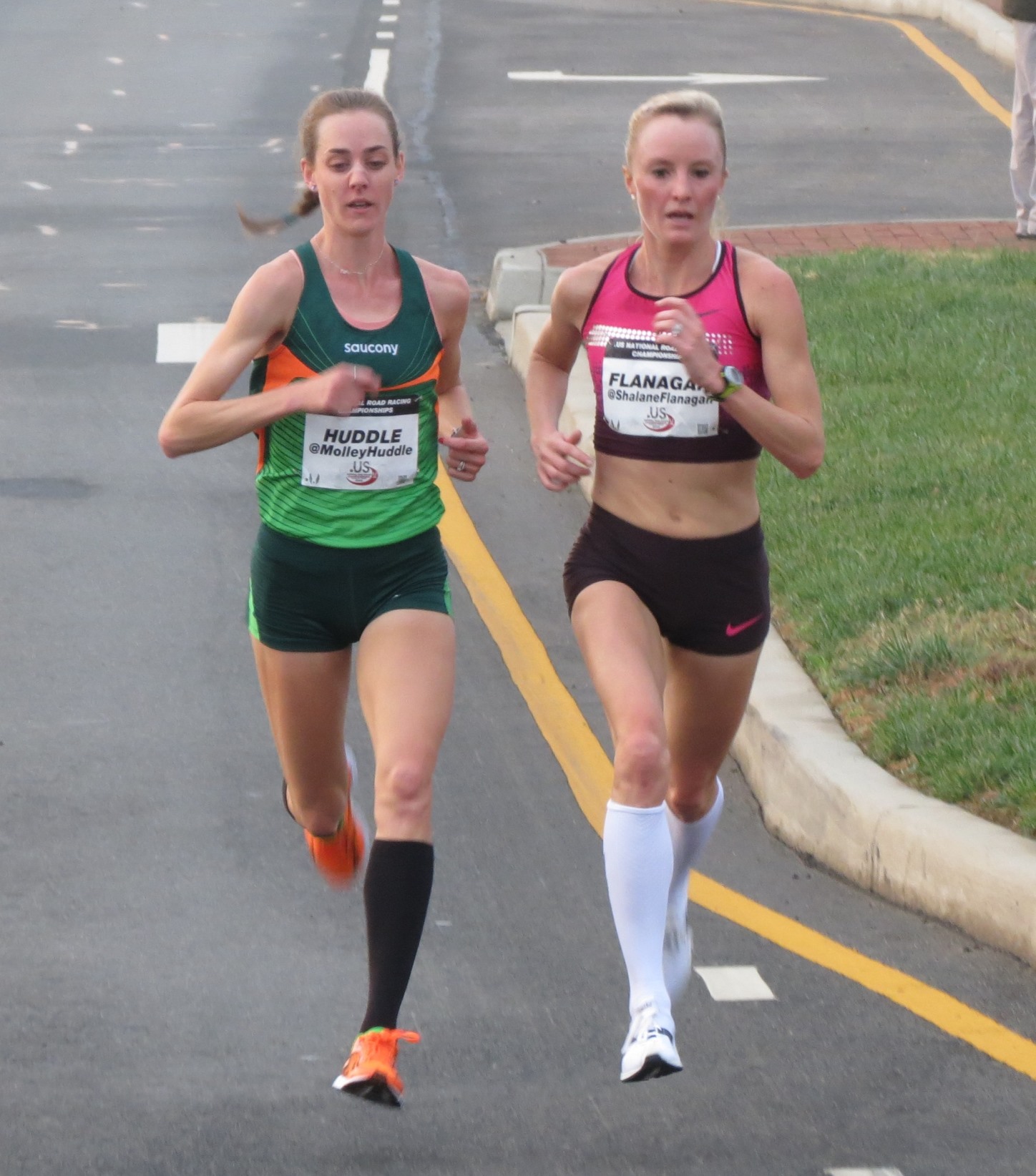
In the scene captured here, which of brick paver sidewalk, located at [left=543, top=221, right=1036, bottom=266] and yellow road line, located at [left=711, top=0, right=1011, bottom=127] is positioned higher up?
brick paver sidewalk, located at [left=543, top=221, right=1036, bottom=266]

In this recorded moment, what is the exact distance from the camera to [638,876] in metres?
4.82

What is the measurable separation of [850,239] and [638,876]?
10888 mm

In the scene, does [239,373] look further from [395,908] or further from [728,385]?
[395,908]

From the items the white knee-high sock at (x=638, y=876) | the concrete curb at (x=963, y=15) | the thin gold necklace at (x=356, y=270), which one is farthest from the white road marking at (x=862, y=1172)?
the concrete curb at (x=963, y=15)

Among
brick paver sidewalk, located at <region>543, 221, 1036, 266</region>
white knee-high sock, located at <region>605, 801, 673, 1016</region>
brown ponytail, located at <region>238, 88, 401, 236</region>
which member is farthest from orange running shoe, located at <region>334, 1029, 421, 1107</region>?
brick paver sidewalk, located at <region>543, 221, 1036, 266</region>

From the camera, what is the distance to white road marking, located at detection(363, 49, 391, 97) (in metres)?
22.9

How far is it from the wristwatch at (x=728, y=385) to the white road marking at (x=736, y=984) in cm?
165

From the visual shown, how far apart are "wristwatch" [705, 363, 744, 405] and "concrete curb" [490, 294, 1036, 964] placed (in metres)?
1.72

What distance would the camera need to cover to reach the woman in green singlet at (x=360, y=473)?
4.71 m

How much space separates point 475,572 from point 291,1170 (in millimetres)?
4684

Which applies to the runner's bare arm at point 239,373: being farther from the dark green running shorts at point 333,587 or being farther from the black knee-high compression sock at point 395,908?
the black knee-high compression sock at point 395,908

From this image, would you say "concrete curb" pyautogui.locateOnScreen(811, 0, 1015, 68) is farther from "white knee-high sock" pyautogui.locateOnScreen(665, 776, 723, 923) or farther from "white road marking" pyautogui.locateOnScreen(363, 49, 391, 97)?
"white knee-high sock" pyautogui.locateOnScreen(665, 776, 723, 923)

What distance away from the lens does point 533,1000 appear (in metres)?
5.38

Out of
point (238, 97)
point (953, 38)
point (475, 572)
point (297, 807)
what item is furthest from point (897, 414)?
point (953, 38)
